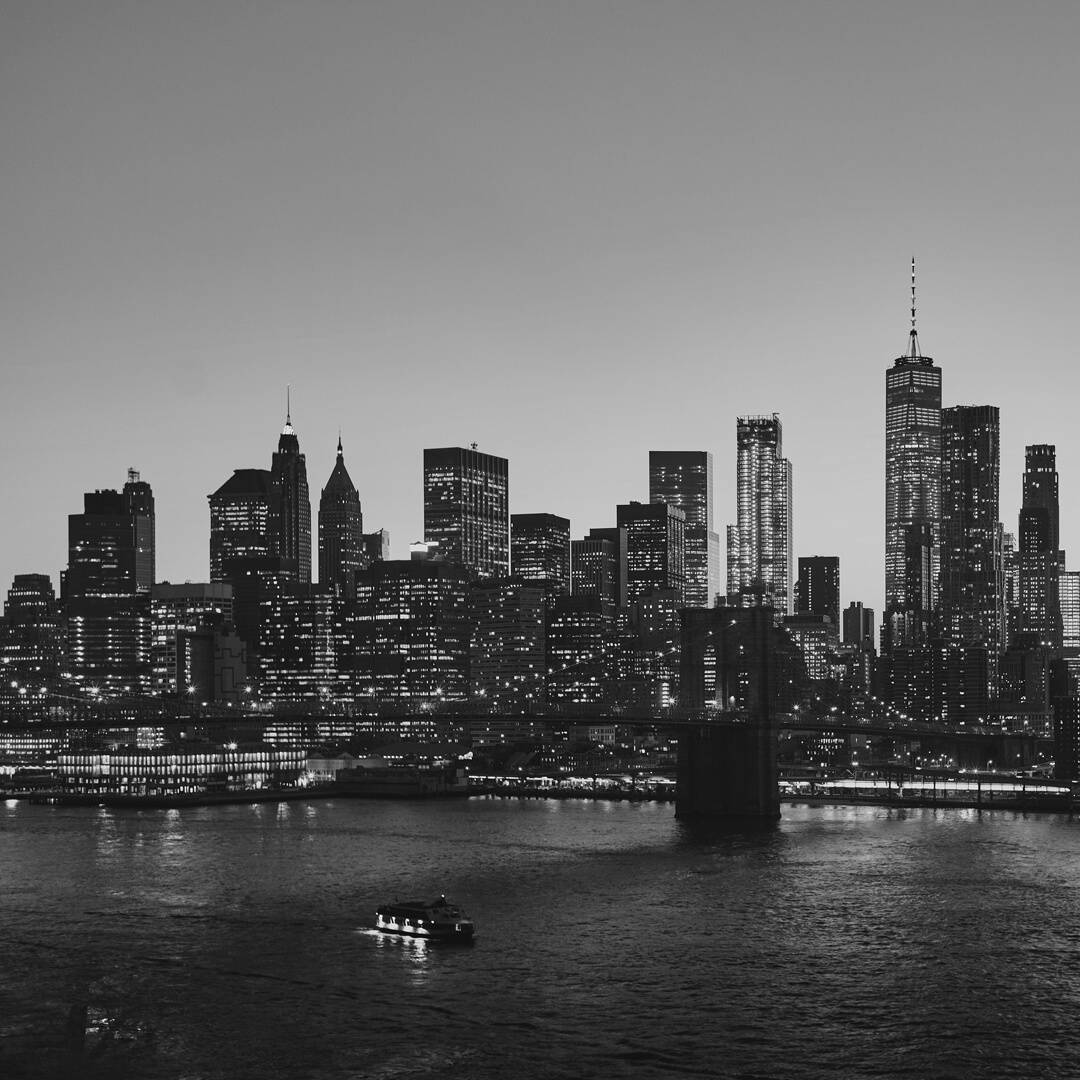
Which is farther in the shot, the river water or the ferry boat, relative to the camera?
the ferry boat

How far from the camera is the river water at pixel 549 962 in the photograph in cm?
3594

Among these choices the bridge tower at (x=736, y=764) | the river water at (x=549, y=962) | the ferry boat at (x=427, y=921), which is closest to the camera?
the river water at (x=549, y=962)

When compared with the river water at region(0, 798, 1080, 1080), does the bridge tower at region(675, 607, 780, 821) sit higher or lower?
higher

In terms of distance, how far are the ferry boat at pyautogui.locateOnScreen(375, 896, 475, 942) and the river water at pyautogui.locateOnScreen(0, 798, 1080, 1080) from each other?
790 millimetres

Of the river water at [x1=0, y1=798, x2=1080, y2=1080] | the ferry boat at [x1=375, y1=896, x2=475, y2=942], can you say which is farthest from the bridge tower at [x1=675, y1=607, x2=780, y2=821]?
the ferry boat at [x1=375, y1=896, x2=475, y2=942]

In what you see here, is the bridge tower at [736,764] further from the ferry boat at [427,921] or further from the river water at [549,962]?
the ferry boat at [427,921]

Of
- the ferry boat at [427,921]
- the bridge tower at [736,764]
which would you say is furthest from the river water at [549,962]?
the bridge tower at [736,764]

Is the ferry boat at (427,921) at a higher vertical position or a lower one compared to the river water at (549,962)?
higher

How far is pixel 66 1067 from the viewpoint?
3425 cm

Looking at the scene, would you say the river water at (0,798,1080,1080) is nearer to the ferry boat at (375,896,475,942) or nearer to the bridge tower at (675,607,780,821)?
the ferry boat at (375,896,475,942)

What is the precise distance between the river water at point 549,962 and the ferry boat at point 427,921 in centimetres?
79

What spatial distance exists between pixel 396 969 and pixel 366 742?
123401mm

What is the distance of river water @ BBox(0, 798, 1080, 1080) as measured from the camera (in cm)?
3594

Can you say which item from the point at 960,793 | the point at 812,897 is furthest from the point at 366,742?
the point at 812,897
